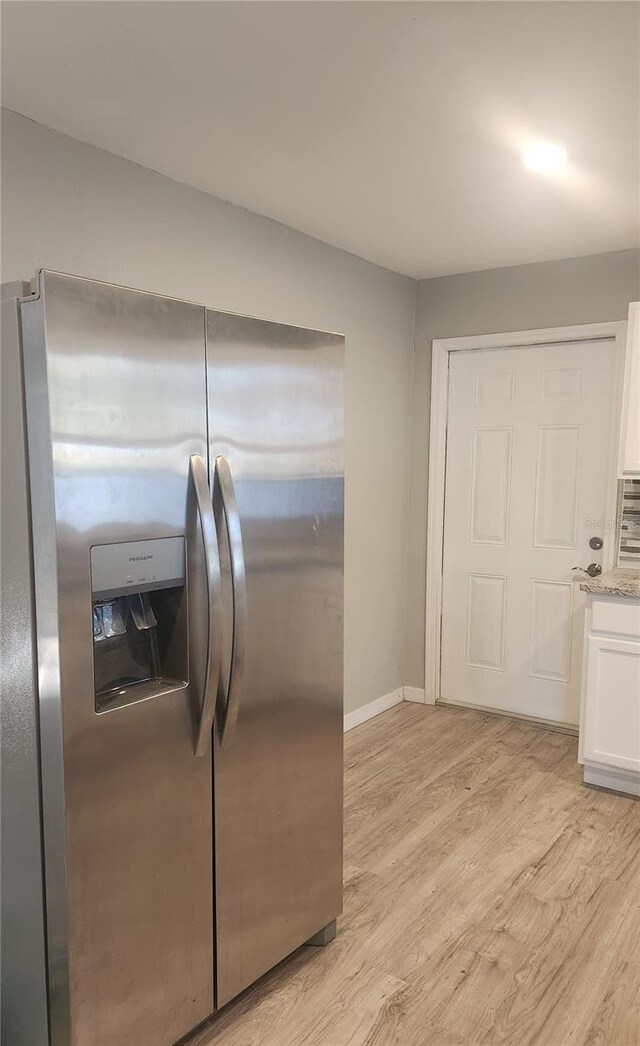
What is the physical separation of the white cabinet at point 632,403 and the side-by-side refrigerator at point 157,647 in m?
1.80

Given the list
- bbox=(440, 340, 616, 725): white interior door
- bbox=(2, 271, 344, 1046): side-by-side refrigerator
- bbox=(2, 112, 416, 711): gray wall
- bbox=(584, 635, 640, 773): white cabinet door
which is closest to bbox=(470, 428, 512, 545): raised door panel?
bbox=(440, 340, 616, 725): white interior door

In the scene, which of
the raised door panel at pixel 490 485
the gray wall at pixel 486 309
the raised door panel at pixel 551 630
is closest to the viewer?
the gray wall at pixel 486 309

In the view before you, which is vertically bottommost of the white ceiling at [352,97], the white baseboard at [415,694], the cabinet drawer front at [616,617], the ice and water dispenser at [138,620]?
the white baseboard at [415,694]

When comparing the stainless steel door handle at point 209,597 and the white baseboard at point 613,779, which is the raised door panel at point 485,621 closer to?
the white baseboard at point 613,779

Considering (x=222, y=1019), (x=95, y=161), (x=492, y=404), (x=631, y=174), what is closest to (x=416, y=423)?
(x=492, y=404)

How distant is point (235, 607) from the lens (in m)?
1.82

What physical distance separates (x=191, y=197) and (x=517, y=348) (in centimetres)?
199

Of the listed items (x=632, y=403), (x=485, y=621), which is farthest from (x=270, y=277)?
(x=485, y=621)

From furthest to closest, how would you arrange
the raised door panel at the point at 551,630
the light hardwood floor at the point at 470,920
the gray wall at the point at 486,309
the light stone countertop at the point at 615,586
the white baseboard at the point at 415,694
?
1. the white baseboard at the point at 415,694
2. the raised door panel at the point at 551,630
3. the gray wall at the point at 486,309
4. the light stone countertop at the point at 615,586
5. the light hardwood floor at the point at 470,920

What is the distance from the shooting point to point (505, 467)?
4.18 metres

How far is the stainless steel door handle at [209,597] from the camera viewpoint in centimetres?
172

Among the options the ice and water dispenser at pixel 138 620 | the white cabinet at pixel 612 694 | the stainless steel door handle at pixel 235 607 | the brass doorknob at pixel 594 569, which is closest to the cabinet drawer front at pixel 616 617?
the white cabinet at pixel 612 694

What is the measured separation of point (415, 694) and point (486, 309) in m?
2.27

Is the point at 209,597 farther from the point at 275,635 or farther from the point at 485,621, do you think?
the point at 485,621
